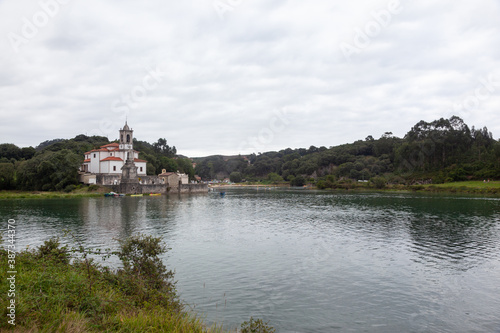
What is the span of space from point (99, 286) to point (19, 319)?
3374 millimetres

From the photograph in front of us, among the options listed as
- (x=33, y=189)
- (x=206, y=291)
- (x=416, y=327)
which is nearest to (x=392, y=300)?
(x=416, y=327)

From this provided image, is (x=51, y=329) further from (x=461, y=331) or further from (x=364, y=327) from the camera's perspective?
(x=461, y=331)

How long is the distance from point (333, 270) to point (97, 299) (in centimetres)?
1208

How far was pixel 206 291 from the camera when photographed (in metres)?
14.0

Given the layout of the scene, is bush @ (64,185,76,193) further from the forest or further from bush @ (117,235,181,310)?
bush @ (117,235,181,310)

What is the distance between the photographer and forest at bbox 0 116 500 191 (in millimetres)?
78125

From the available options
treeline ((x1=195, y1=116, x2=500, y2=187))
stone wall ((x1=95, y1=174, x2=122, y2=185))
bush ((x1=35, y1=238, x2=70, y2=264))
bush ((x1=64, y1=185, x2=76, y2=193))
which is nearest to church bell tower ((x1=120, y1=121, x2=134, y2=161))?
stone wall ((x1=95, y1=174, x2=122, y2=185))

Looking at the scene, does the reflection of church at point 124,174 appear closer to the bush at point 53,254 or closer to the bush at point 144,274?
the bush at point 53,254

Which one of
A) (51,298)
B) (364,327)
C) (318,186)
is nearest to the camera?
(51,298)

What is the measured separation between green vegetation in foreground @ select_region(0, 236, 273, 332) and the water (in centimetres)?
159

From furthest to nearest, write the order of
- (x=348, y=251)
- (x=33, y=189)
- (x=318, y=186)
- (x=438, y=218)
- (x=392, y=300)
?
(x=318, y=186), (x=33, y=189), (x=438, y=218), (x=348, y=251), (x=392, y=300)

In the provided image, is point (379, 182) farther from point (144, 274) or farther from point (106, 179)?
point (144, 274)

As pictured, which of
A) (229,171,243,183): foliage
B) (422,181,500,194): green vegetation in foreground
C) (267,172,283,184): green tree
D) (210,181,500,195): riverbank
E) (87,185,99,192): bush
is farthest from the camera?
(229,171,243,183): foliage

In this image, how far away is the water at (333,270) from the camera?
1193 centimetres
